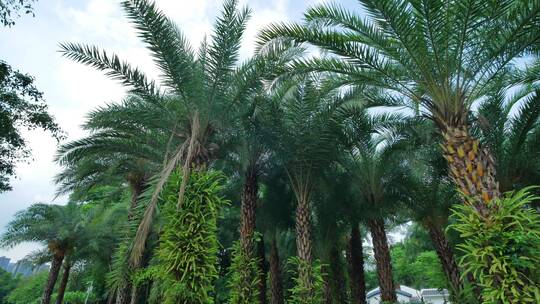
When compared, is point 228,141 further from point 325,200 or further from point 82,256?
point 82,256

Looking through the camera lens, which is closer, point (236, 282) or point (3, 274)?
Answer: point (236, 282)

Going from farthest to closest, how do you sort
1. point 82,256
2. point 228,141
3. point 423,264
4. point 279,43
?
point 423,264
point 82,256
point 228,141
point 279,43

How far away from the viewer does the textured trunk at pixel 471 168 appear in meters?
5.86

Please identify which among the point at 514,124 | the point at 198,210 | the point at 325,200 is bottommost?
the point at 198,210

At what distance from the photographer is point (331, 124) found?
34.9ft

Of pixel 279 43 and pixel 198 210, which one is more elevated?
pixel 279 43

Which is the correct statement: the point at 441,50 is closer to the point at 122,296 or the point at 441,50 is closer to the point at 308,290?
the point at 308,290

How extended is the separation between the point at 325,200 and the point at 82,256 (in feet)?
49.3

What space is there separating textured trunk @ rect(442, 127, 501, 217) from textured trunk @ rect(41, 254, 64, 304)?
18.9m

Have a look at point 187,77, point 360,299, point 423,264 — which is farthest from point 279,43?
point 423,264

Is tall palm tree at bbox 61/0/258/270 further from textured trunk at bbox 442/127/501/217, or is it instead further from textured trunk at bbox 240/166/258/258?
textured trunk at bbox 442/127/501/217

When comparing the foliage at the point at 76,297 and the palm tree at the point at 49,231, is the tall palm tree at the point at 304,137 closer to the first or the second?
the palm tree at the point at 49,231

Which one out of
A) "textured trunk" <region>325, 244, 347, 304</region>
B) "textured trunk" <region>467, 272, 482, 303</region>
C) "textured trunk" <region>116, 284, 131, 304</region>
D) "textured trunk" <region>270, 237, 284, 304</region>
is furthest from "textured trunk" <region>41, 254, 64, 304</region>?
"textured trunk" <region>467, 272, 482, 303</region>

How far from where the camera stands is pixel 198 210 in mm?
8117
